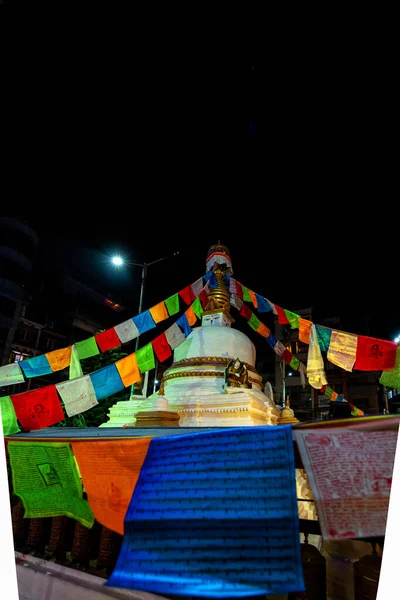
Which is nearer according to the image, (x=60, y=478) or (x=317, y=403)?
(x=60, y=478)

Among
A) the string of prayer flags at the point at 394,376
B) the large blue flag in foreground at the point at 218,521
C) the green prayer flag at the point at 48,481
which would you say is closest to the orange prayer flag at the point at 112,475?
the large blue flag in foreground at the point at 218,521

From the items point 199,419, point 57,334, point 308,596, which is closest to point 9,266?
point 57,334

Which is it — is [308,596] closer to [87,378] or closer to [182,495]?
[182,495]

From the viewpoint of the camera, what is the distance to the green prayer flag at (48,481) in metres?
3.29

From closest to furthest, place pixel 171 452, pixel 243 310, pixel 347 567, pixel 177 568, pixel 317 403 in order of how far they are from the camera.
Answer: pixel 177 568
pixel 171 452
pixel 347 567
pixel 243 310
pixel 317 403

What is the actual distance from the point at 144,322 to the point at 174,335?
3.31 ft

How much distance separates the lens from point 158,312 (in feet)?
27.5

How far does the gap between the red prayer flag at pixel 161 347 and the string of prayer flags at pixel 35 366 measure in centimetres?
244

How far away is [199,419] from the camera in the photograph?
7441 mm

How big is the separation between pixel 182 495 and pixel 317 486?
1.06m

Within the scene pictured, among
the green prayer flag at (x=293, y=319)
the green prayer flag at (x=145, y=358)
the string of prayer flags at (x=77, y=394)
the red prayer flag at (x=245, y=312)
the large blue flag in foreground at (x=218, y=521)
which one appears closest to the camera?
the large blue flag in foreground at (x=218, y=521)

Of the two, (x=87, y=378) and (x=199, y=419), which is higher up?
(x=87, y=378)

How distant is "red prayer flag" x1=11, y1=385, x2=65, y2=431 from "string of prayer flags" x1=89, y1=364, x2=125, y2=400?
2.41 feet

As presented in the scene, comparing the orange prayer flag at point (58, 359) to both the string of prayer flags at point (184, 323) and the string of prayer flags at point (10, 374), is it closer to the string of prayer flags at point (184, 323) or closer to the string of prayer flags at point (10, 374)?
the string of prayer flags at point (10, 374)
